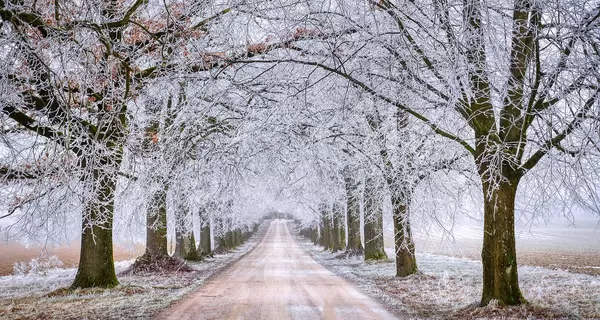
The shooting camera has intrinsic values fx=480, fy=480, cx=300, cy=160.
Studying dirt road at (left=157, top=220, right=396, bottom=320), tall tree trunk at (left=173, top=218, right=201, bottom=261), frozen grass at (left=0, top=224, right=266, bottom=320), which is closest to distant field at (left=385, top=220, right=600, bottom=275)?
dirt road at (left=157, top=220, right=396, bottom=320)

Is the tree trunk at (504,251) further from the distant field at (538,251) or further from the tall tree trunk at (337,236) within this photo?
the tall tree trunk at (337,236)

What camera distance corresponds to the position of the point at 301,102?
10.6 meters

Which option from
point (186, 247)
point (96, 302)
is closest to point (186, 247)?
point (186, 247)

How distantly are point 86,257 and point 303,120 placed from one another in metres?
6.53

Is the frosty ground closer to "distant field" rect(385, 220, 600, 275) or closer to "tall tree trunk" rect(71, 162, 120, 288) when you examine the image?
"tall tree trunk" rect(71, 162, 120, 288)

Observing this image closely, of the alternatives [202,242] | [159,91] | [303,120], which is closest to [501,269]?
[303,120]

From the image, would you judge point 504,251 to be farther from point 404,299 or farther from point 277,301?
point 277,301

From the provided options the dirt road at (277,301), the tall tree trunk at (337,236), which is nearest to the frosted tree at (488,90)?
the dirt road at (277,301)

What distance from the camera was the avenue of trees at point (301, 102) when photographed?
20.6ft

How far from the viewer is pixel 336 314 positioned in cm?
928

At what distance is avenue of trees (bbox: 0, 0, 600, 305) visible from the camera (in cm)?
629

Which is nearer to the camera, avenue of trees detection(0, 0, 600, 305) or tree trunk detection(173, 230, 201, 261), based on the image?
avenue of trees detection(0, 0, 600, 305)

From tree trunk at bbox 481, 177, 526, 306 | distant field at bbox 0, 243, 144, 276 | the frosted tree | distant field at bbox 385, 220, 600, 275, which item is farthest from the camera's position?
distant field at bbox 0, 243, 144, 276

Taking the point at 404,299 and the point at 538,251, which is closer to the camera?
the point at 404,299
